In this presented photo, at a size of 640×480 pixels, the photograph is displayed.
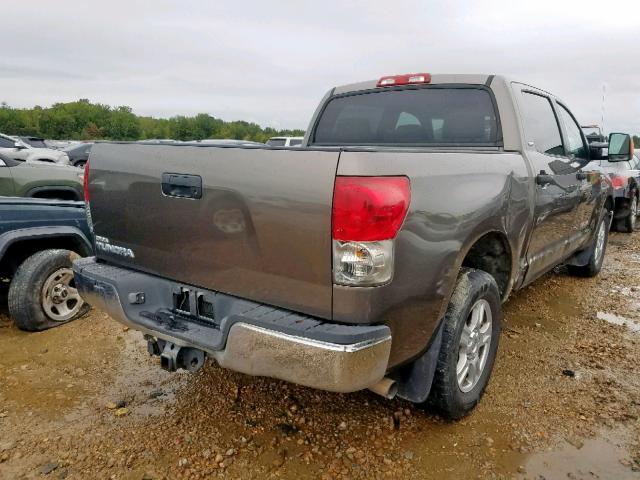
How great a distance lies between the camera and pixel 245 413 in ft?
9.22

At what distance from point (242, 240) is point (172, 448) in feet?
3.81

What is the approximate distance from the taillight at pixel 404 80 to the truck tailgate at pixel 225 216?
6.64ft

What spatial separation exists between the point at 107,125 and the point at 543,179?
104 m

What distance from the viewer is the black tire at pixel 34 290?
12.7 feet

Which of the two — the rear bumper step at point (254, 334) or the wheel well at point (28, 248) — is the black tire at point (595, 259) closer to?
the rear bumper step at point (254, 334)

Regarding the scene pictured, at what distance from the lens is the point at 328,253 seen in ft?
6.43

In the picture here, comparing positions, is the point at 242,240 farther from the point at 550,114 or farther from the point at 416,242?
the point at 550,114

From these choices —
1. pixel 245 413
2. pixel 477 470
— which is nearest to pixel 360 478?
pixel 477 470

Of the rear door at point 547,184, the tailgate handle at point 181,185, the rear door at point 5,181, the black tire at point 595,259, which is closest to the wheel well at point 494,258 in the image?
the rear door at point 547,184

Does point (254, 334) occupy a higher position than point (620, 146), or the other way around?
point (620, 146)

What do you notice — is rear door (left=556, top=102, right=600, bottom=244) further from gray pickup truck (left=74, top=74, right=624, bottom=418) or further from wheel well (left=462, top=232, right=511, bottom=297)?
wheel well (left=462, top=232, right=511, bottom=297)

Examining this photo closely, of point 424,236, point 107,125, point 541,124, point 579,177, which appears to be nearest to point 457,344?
point 424,236

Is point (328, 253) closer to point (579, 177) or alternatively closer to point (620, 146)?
point (579, 177)

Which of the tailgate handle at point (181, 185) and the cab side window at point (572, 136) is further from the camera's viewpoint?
the cab side window at point (572, 136)
